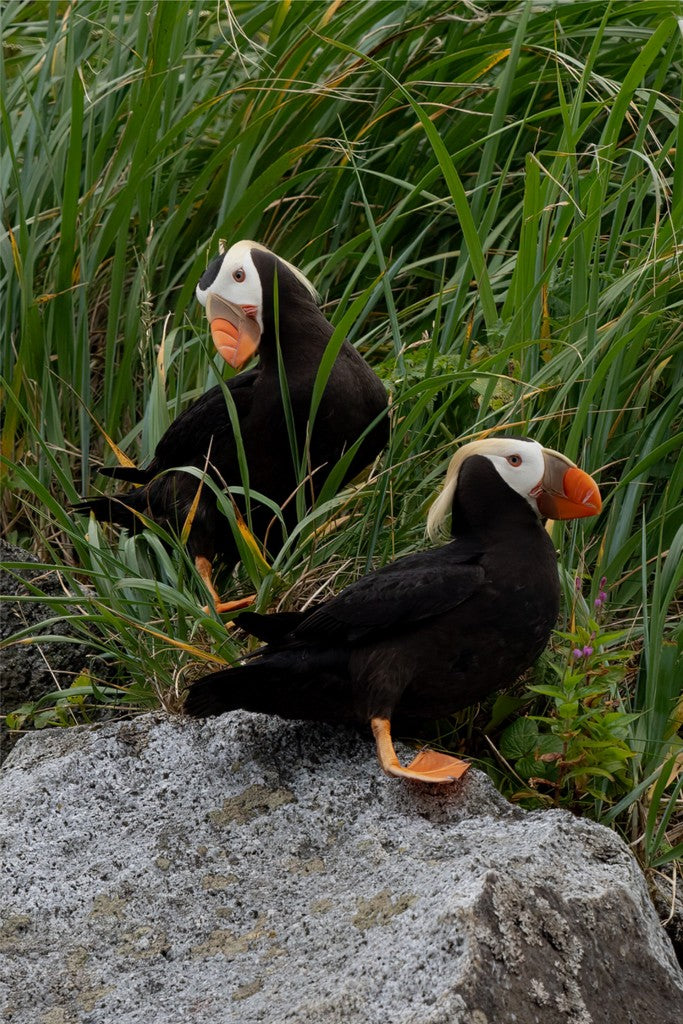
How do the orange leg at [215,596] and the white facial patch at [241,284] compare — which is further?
the white facial patch at [241,284]

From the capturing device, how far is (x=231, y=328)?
2992 mm

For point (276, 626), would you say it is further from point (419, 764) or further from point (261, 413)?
point (261, 413)

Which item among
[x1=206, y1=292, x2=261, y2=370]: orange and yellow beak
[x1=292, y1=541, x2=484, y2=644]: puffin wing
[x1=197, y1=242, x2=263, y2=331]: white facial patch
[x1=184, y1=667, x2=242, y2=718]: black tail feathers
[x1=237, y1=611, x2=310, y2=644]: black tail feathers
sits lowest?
[x1=184, y1=667, x2=242, y2=718]: black tail feathers

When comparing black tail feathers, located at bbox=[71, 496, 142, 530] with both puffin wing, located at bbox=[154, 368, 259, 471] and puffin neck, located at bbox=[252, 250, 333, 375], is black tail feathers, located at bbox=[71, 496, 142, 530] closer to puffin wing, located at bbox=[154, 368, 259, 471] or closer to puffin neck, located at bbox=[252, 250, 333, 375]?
puffin wing, located at bbox=[154, 368, 259, 471]

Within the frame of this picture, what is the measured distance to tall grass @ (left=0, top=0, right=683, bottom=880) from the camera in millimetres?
2646

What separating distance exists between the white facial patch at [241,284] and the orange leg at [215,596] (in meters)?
0.58

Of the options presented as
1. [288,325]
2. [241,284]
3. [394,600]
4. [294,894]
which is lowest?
[294,894]

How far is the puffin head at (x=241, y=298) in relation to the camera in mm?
2988

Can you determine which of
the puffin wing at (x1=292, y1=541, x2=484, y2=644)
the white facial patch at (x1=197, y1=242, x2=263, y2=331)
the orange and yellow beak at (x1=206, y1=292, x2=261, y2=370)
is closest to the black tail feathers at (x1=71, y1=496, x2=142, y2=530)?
the orange and yellow beak at (x1=206, y1=292, x2=261, y2=370)

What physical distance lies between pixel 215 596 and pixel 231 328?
0.65 meters

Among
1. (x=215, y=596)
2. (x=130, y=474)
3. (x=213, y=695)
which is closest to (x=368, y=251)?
(x=130, y=474)

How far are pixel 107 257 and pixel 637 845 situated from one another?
2.45 m

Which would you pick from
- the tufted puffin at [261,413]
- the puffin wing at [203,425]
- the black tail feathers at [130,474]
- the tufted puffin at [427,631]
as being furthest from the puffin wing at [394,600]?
the black tail feathers at [130,474]

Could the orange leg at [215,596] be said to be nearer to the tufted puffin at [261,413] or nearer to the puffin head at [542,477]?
the tufted puffin at [261,413]
